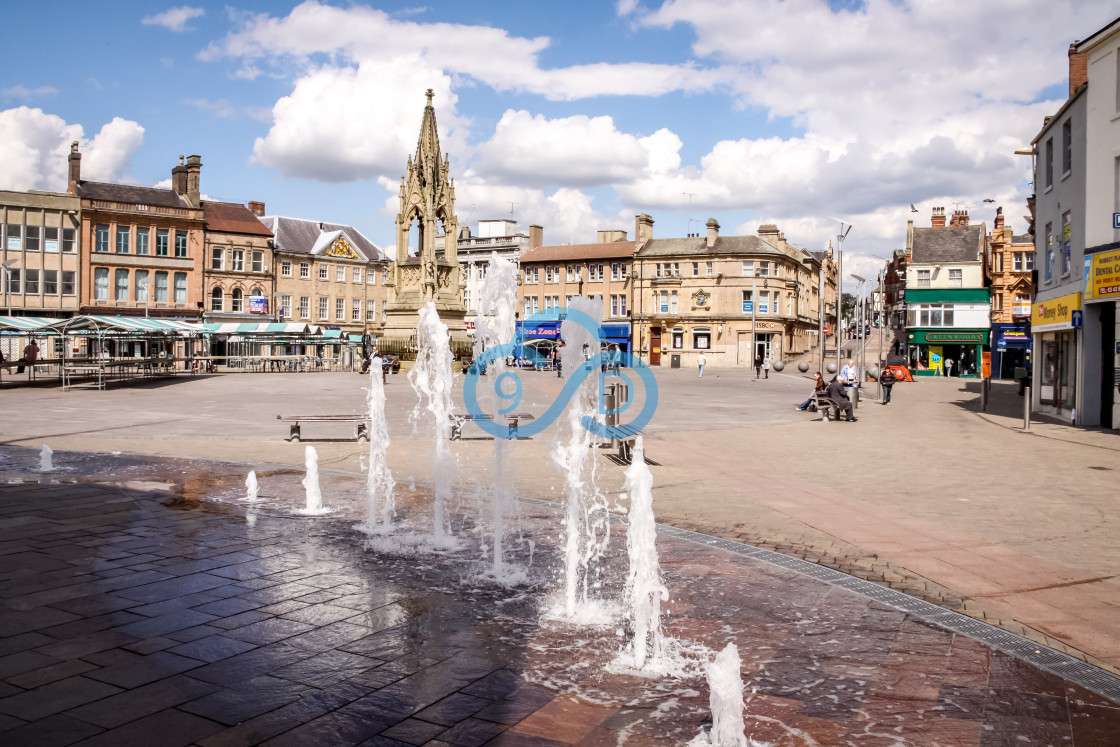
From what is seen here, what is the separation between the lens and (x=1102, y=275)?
20.6 m

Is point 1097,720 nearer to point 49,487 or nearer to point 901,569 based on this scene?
point 901,569

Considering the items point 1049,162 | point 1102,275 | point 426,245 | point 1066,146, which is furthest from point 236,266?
point 1102,275

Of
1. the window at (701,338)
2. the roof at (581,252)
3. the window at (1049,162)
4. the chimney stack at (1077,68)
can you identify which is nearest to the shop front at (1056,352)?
the window at (1049,162)

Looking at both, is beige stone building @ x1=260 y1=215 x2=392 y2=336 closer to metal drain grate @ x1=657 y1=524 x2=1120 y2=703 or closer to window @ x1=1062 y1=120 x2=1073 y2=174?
window @ x1=1062 y1=120 x2=1073 y2=174

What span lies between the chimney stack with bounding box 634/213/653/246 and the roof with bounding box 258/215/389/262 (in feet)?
80.7

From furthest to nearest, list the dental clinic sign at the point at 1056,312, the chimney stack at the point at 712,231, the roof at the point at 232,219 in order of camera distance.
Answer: the chimney stack at the point at 712,231 < the roof at the point at 232,219 < the dental clinic sign at the point at 1056,312

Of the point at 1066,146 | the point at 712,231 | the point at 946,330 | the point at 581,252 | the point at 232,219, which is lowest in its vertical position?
the point at 946,330

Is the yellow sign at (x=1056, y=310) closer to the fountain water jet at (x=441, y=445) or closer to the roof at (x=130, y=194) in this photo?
the fountain water jet at (x=441, y=445)

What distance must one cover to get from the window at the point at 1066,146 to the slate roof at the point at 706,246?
163ft

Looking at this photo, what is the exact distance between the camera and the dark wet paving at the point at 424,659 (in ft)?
14.2

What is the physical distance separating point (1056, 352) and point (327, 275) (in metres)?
62.5

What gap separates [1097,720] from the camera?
4555 millimetres

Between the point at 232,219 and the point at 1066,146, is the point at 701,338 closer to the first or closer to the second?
the point at 232,219

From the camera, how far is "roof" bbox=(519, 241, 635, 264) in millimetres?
79750
